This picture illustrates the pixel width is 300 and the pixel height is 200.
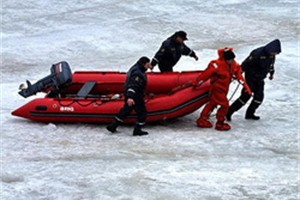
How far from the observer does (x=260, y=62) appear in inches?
355

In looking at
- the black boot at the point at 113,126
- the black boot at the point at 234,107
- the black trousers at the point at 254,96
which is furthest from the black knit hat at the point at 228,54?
the black boot at the point at 113,126

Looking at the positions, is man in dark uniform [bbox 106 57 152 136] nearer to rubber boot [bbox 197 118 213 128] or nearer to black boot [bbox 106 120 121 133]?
black boot [bbox 106 120 121 133]

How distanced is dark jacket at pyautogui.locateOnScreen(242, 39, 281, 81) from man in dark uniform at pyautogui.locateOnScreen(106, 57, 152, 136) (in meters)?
1.54

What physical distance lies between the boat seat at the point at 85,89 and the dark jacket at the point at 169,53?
3.32 ft

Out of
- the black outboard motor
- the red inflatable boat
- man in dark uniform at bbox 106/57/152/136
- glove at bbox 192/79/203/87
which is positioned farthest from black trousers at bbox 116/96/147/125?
the black outboard motor

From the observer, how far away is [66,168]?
24.8 ft

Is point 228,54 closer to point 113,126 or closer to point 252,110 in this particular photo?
point 252,110

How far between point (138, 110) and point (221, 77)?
48.1 inches

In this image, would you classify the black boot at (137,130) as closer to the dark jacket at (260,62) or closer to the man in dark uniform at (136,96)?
the man in dark uniform at (136,96)

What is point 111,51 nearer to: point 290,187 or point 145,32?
point 145,32

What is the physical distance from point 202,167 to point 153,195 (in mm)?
1060

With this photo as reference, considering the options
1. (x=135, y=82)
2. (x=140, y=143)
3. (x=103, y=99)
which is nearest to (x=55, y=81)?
(x=103, y=99)

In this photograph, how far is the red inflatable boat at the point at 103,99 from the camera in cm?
891

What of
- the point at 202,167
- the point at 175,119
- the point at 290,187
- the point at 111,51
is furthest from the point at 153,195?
the point at 111,51
